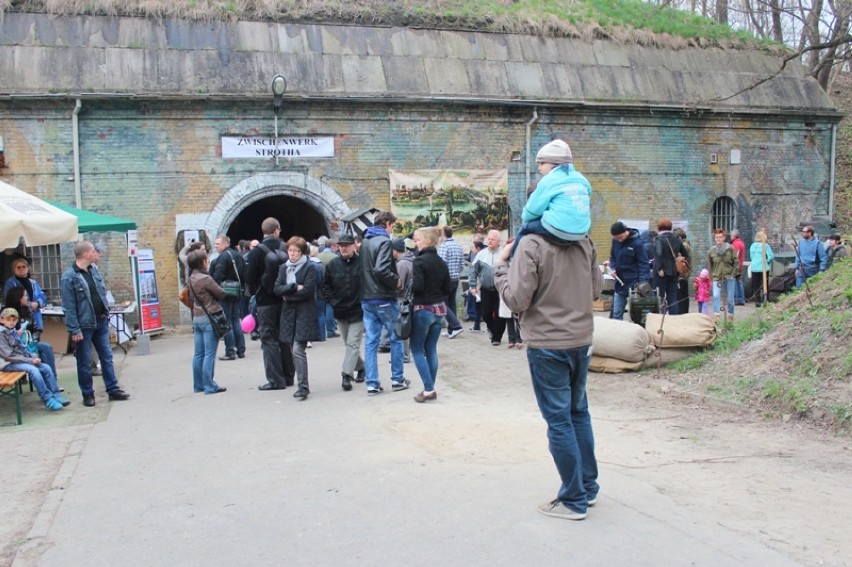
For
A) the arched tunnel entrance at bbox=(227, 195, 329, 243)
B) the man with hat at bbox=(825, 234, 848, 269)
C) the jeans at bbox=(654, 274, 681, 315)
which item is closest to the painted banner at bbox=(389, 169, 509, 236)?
the arched tunnel entrance at bbox=(227, 195, 329, 243)

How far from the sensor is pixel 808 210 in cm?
2141

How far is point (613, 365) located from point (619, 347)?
0.26m

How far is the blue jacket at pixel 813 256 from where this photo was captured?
53.8 feet

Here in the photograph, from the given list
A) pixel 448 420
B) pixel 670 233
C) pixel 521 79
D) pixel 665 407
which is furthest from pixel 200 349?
pixel 521 79

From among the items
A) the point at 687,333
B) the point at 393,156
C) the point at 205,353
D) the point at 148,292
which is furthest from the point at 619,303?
the point at 148,292

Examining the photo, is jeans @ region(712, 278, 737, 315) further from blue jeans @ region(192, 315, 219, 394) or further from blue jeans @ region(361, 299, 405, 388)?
blue jeans @ region(192, 315, 219, 394)

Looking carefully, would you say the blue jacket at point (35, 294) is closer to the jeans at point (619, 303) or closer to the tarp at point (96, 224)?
the tarp at point (96, 224)

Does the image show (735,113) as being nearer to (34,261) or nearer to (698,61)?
(698,61)

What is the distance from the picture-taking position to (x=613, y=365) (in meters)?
9.77

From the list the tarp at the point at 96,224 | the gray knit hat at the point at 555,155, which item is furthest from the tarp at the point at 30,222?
the gray knit hat at the point at 555,155

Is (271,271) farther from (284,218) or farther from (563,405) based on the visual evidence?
(284,218)

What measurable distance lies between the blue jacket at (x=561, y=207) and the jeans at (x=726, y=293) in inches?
413

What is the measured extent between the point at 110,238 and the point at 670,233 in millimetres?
10932

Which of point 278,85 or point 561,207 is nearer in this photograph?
point 561,207
